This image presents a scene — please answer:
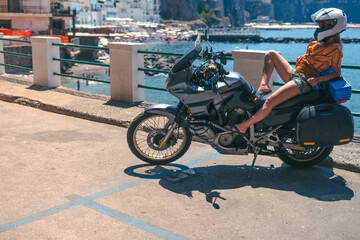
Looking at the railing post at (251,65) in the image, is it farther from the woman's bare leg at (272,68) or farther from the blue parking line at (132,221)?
the blue parking line at (132,221)

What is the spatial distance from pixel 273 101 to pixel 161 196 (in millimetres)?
1547

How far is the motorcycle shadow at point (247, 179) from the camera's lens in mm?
4555

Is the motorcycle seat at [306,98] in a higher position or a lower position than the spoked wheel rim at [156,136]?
higher

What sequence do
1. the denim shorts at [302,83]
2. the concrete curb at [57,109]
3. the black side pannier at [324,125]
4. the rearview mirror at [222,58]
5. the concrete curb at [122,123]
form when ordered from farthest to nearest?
the concrete curb at [57,109] → the concrete curb at [122,123] → the denim shorts at [302,83] → the black side pannier at [324,125] → the rearview mirror at [222,58]

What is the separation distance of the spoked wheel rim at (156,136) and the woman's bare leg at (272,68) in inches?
42.4

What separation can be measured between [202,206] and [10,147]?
3037 millimetres

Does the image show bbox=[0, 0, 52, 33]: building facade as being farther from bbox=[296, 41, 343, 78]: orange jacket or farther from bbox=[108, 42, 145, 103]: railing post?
bbox=[296, 41, 343, 78]: orange jacket

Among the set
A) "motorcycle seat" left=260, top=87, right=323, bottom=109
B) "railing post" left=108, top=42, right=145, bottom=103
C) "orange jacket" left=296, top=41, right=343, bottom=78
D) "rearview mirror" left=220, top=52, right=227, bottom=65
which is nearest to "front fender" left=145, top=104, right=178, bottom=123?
"rearview mirror" left=220, top=52, right=227, bottom=65

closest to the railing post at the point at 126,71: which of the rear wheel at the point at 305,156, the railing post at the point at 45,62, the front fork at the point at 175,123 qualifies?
the railing post at the point at 45,62

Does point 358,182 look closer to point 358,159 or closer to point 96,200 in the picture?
point 358,159

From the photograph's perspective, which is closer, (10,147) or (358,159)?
(358,159)

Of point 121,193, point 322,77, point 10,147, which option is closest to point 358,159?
point 322,77

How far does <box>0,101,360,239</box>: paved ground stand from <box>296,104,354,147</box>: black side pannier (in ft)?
1.67

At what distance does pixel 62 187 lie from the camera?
4523 millimetres
